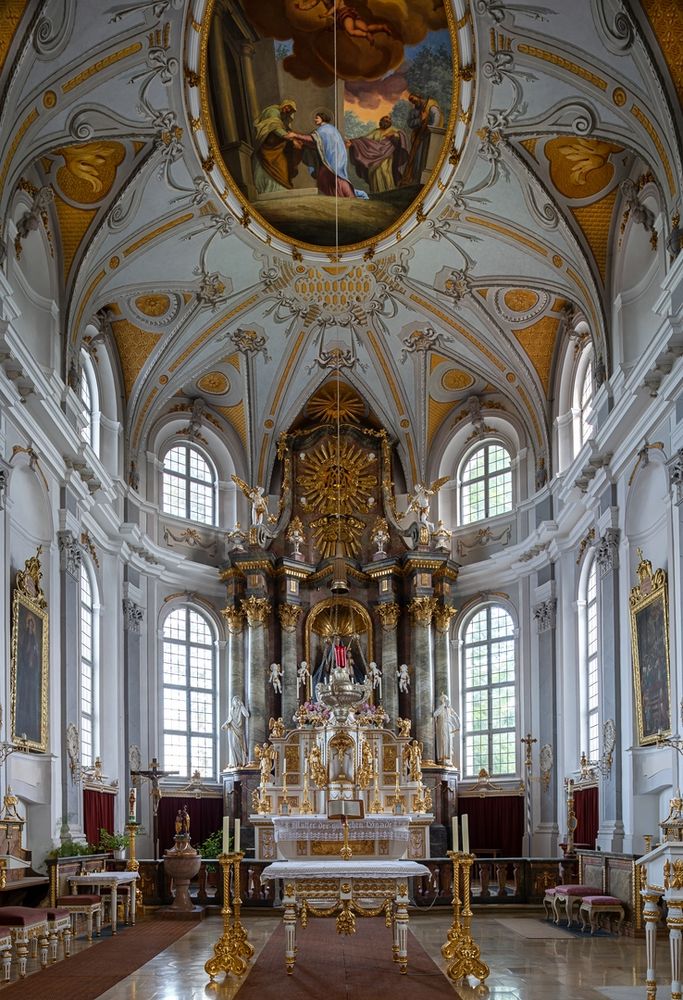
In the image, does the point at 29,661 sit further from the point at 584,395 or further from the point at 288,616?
A: the point at 584,395

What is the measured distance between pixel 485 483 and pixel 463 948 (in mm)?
15815

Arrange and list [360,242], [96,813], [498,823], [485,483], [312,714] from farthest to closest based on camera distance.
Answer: [485,483] → [498,823] → [312,714] → [360,242] → [96,813]

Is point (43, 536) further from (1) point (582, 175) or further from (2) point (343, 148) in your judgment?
(1) point (582, 175)

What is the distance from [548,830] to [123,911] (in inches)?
330

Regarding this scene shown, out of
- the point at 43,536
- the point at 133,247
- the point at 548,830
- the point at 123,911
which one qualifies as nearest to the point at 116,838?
the point at 123,911

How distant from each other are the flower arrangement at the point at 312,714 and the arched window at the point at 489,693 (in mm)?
3638

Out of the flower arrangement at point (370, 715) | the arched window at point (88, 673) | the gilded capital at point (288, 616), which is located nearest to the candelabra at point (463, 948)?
the arched window at point (88, 673)

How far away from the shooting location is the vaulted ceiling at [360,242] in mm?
16547

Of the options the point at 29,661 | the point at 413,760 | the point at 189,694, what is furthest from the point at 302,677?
the point at 29,661

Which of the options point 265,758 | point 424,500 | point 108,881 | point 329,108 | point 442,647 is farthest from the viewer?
point 424,500

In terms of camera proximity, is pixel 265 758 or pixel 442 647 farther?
pixel 442 647

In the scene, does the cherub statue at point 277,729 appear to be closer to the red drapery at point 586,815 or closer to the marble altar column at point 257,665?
the marble altar column at point 257,665

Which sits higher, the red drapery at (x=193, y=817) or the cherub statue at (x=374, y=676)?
the cherub statue at (x=374, y=676)

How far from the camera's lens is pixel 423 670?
25.2 m
